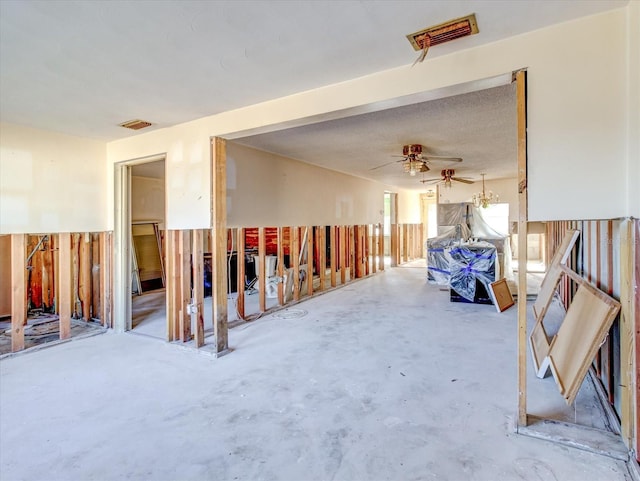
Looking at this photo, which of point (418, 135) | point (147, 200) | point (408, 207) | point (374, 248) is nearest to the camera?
point (418, 135)

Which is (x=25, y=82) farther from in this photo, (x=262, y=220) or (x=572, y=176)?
(x=572, y=176)

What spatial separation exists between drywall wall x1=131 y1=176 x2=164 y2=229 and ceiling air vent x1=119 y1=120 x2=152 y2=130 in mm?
3494

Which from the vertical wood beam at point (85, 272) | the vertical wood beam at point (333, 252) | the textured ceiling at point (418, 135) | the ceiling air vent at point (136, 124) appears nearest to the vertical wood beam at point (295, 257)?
the vertical wood beam at point (333, 252)

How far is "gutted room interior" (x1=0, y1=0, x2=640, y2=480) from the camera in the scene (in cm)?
186

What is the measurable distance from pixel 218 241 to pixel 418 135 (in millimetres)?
2741

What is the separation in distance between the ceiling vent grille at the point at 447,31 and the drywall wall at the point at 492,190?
7470mm

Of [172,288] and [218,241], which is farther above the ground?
[218,241]

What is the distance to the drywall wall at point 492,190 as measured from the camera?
354 inches

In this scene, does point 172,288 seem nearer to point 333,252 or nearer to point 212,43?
point 212,43

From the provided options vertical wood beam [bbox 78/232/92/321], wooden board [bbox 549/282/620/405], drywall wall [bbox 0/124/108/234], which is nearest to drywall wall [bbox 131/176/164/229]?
vertical wood beam [bbox 78/232/92/321]

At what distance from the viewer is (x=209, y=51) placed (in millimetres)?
2191

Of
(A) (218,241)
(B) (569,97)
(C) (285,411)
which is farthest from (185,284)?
(B) (569,97)

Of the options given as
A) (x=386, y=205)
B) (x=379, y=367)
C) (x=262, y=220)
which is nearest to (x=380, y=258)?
(x=386, y=205)

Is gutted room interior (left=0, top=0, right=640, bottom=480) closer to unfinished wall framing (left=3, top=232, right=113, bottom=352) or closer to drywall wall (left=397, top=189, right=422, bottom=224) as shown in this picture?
unfinished wall framing (left=3, top=232, right=113, bottom=352)
